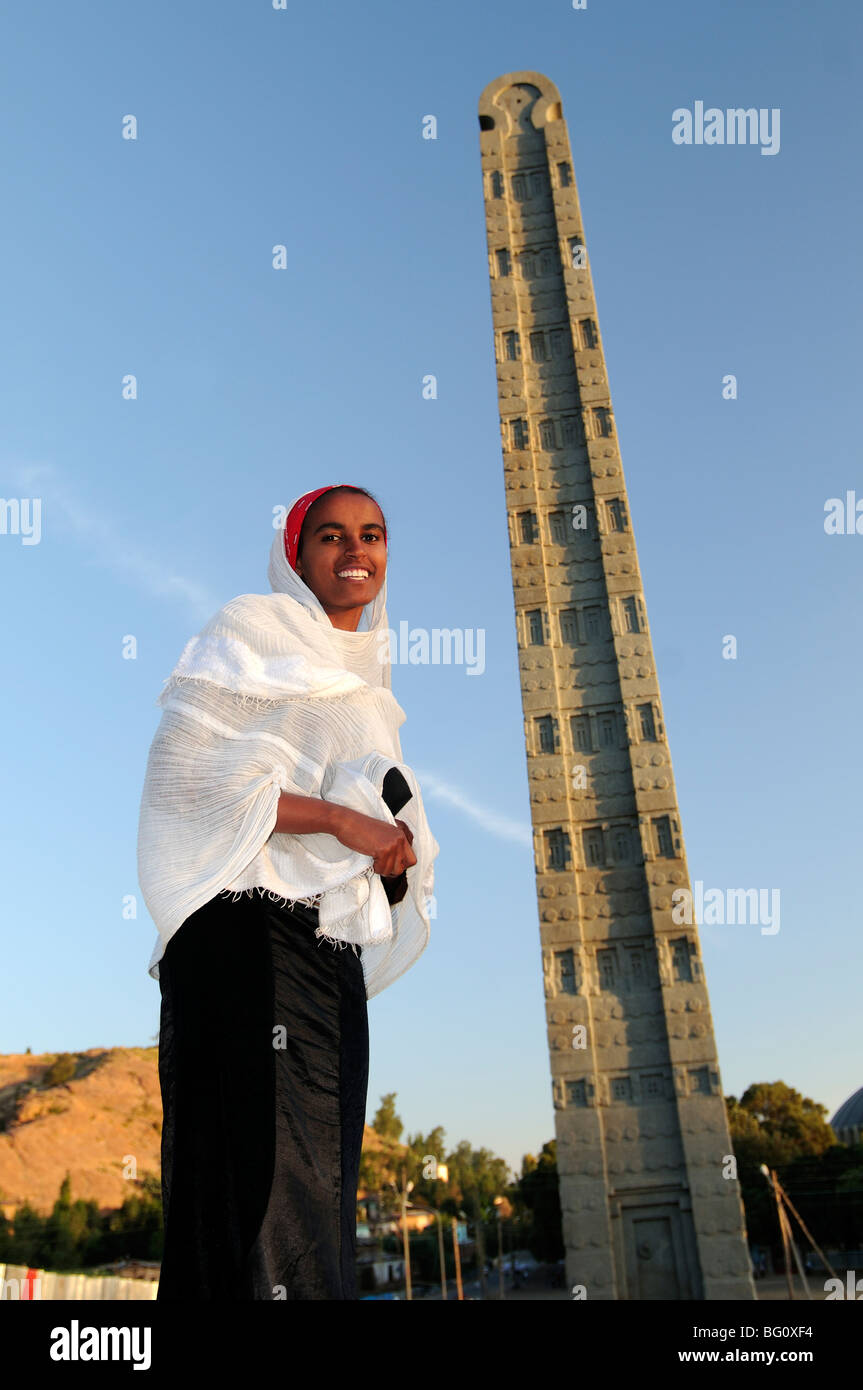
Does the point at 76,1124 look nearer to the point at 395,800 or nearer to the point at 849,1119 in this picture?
the point at 849,1119

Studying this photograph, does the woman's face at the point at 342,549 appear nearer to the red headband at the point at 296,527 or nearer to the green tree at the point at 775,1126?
the red headband at the point at 296,527

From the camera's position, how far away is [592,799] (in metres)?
14.3

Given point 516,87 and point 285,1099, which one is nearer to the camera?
point 285,1099

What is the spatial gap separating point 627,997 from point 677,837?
214cm

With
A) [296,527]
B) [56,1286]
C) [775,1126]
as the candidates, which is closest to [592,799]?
[56,1286]

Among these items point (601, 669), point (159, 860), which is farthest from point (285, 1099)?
point (601, 669)

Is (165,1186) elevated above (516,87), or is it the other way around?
(516,87)

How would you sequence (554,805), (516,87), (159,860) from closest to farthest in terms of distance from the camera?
(159,860)
(554,805)
(516,87)

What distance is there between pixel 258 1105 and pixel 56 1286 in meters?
2.52

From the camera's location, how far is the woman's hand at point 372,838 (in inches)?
78.3

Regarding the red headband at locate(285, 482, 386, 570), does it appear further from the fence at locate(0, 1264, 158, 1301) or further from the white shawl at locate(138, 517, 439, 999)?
the fence at locate(0, 1264, 158, 1301)

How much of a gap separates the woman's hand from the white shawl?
36 millimetres

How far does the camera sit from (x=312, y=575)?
2422 mm
